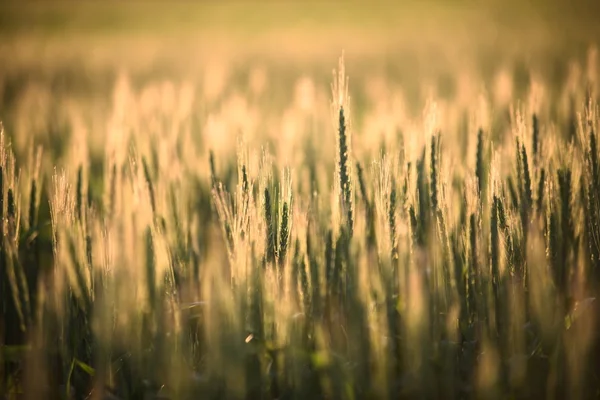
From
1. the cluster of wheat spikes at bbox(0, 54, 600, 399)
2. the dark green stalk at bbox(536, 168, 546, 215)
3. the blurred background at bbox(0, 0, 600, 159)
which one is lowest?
the cluster of wheat spikes at bbox(0, 54, 600, 399)

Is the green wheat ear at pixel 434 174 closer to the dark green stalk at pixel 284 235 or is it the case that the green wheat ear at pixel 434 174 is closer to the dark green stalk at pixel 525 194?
the dark green stalk at pixel 525 194

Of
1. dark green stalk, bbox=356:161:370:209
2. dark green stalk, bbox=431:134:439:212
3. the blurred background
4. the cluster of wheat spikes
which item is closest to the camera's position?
the cluster of wheat spikes

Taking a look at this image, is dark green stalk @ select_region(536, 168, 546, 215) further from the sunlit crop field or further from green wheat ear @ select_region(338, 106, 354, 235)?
green wheat ear @ select_region(338, 106, 354, 235)

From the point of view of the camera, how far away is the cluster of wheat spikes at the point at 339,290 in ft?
3.34

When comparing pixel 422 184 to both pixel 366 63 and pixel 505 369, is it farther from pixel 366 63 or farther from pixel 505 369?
pixel 366 63

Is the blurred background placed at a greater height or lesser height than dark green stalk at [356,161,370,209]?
greater

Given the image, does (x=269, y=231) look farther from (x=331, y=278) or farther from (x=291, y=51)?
(x=291, y=51)

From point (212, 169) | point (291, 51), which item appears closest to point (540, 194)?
point (212, 169)

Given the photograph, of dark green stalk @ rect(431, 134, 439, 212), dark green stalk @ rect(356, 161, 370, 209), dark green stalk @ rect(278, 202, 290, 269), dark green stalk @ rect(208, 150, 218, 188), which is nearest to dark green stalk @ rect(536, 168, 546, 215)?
dark green stalk @ rect(431, 134, 439, 212)

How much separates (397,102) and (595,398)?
43.7 inches

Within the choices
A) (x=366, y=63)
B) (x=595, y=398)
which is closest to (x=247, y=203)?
(x=595, y=398)

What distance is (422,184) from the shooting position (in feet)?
4.32

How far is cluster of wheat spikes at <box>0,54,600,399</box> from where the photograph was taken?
3.34 feet

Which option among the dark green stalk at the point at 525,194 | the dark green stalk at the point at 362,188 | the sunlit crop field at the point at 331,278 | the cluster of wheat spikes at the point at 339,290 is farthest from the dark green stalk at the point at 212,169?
the dark green stalk at the point at 525,194
